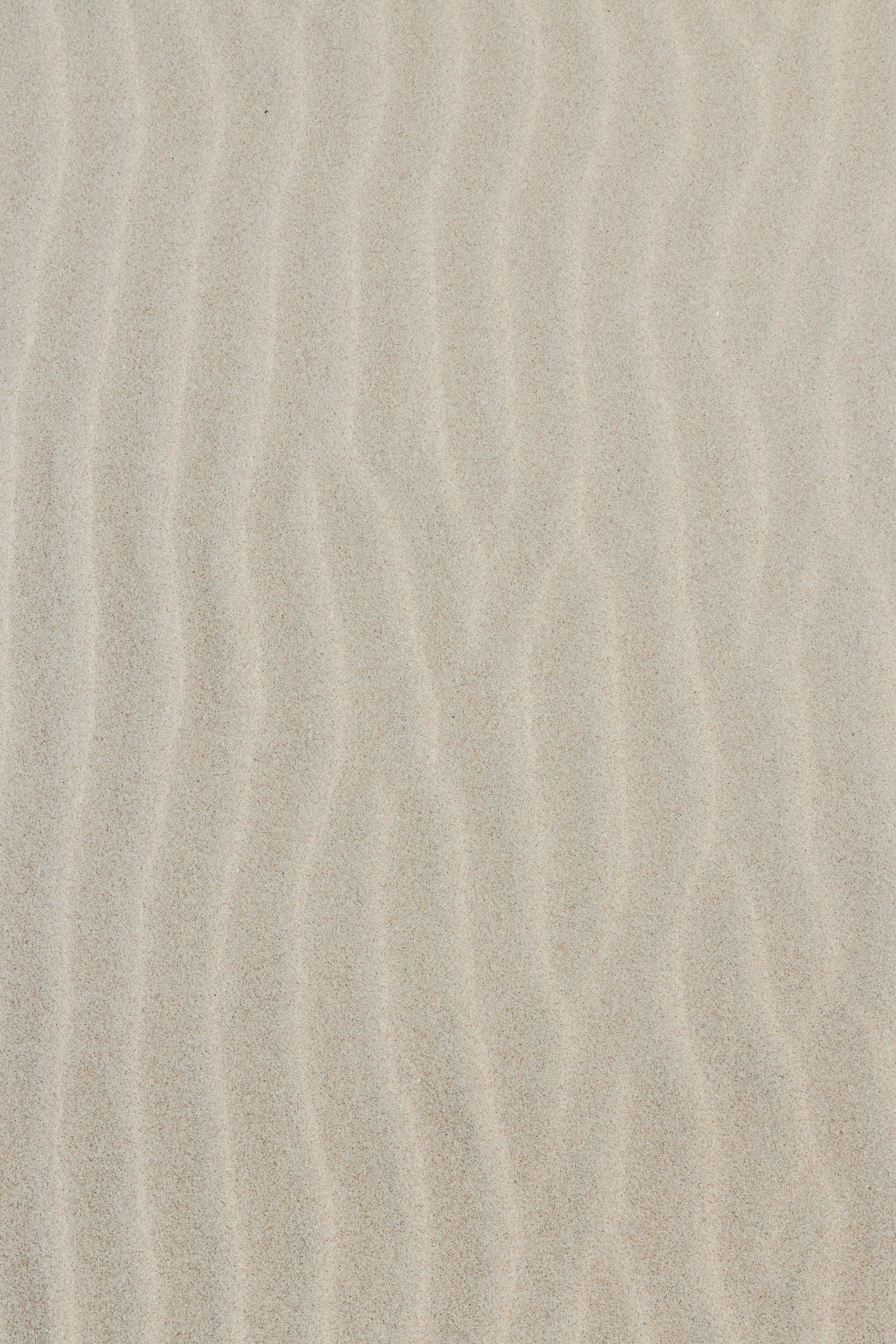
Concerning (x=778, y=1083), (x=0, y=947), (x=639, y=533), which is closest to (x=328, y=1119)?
(x=0, y=947)

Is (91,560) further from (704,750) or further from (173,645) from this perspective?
(704,750)

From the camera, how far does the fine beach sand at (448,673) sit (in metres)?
2.07

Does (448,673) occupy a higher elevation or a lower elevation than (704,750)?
higher

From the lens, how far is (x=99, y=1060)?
82.7 inches

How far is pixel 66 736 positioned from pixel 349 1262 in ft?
3.61

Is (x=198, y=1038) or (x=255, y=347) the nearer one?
(x=198, y=1038)

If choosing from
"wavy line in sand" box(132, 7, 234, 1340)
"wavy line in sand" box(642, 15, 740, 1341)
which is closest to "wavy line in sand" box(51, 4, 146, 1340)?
"wavy line in sand" box(132, 7, 234, 1340)

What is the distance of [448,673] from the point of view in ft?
7.14

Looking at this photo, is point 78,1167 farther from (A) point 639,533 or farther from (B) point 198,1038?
(A) point 639,533

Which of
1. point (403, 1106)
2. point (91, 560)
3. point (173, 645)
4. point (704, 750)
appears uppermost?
point (91, 560)

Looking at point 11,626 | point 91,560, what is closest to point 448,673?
point 91,560

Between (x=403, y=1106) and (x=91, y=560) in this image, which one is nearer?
(x=403, y=1106)

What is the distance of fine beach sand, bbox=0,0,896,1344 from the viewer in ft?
6.81

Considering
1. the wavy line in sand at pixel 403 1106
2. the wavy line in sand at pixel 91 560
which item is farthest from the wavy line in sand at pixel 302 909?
the wavy line in sand at pixel 91 560
